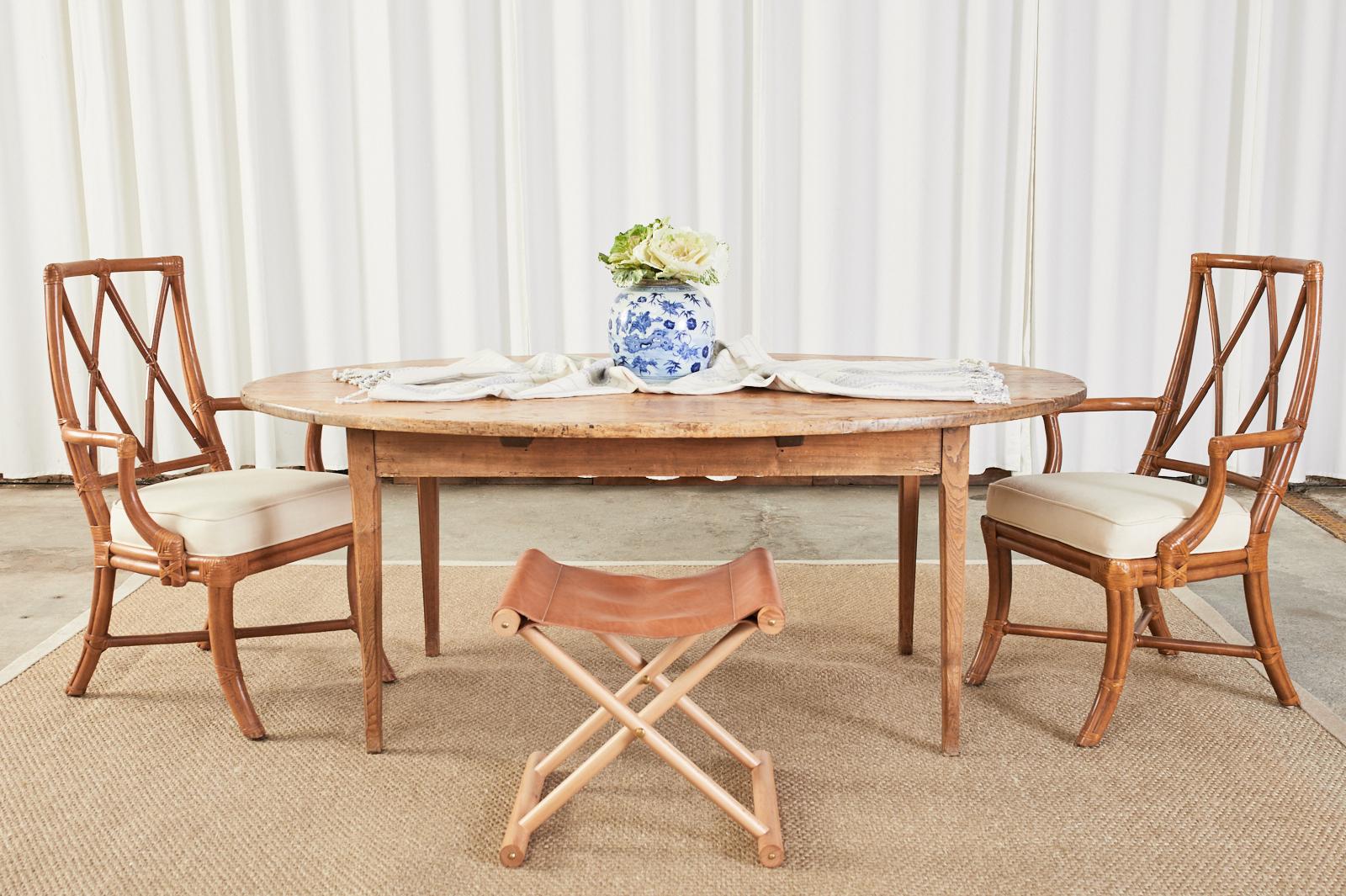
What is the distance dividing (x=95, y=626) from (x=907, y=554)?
80.0 inches

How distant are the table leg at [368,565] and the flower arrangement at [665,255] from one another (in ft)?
2.36

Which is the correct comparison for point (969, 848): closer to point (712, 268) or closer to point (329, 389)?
point (712, 268)

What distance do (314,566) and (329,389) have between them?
1512 millimetres

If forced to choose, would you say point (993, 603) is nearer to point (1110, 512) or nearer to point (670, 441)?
point (1110, 512)

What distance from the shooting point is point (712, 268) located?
2576 mm

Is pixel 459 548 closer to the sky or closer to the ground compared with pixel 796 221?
closer to the ground

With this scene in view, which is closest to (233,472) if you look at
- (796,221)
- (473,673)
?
(473,673)

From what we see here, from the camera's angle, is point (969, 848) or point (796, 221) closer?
point (969, 848)

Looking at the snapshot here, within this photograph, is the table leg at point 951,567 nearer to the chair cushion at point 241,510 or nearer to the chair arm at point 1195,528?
the chair arm at point 1195,528

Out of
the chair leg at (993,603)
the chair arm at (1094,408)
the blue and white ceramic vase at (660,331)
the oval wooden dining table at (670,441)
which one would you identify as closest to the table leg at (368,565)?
the oval wooden dining table at (670,441)

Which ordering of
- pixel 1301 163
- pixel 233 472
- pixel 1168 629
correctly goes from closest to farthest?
1. pixel 233 472
2. pixel 1168 629
3. pixel 1301 163

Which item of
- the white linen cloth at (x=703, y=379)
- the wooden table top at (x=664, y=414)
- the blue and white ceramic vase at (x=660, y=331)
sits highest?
the blue and white ceramic vase at (x=660, y=331)

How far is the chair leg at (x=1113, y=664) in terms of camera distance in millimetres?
2459

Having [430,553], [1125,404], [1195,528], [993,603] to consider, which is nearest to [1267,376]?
[1125,404]
